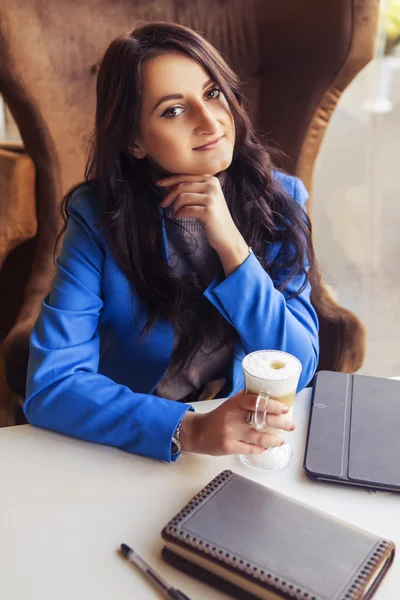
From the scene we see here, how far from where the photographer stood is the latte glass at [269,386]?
81 cm

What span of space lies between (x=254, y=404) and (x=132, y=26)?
46.5 inches

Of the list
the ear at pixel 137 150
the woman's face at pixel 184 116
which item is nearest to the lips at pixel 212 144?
the woman's face at pixel 184 116

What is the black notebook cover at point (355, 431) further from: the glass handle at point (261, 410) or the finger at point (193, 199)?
the finger at point (193, 199)

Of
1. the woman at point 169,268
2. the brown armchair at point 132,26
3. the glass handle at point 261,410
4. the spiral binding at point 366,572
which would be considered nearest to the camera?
the spiral binding at point 366,572

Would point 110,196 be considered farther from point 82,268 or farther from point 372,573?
point 372,573

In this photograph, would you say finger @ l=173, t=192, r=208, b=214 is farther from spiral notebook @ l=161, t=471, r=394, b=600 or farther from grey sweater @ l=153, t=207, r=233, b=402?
spiral notebook @ l=161, t=471, r=394, b=600

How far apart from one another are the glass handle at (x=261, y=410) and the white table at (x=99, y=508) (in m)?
0.08

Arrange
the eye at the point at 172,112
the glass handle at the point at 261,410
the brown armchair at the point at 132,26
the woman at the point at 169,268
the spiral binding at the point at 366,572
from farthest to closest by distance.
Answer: the brown armchair at the point at 132,26 < the eye at the point at 172,112 < the woman at the point at 169,268 < the glass handle at the point at 261,410 < the spiral binding at the point at 366,572

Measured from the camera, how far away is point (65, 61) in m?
1.59

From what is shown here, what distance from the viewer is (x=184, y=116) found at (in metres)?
1.01

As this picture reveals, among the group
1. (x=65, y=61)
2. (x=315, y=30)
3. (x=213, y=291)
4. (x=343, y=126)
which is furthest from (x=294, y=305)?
(x=343, y=126)

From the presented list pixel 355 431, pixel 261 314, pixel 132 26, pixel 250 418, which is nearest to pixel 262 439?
pixel 250 418

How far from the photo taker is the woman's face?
1.00 metres

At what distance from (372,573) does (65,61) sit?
141 cm
